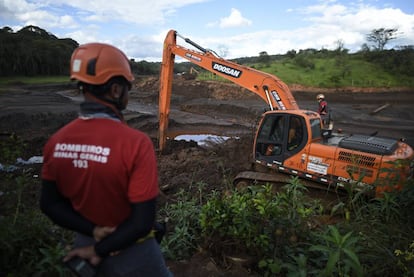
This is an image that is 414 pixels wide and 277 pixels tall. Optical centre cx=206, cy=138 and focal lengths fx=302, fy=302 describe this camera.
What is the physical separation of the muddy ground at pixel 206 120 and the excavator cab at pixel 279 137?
112 centimetres

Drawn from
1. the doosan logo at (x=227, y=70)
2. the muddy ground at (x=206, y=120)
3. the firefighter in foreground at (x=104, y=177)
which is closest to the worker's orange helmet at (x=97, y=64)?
the firefighter in foreground at (x=104, y=177)

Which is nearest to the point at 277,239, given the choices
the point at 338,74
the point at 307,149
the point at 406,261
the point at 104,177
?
the point at 406,261

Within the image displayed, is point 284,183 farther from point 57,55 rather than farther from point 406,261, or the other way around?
point 57,55

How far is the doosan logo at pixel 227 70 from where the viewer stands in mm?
8055

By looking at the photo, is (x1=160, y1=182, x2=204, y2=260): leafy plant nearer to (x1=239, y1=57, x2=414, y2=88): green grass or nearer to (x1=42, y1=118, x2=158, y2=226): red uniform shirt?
(x1=42, y1=118, x2=158, y2=226): red uniform shirt

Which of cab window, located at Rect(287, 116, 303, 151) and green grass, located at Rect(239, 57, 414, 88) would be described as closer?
cab window, located at Rect(287, 116, 303, 151)

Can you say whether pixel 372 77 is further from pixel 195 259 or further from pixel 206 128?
pixel 195 259

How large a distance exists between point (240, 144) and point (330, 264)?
28.3 feet

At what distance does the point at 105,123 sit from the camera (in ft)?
4.92

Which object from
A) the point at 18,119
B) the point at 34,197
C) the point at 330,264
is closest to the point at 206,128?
the point at 18,119

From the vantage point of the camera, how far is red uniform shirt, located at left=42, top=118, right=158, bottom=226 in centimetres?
144

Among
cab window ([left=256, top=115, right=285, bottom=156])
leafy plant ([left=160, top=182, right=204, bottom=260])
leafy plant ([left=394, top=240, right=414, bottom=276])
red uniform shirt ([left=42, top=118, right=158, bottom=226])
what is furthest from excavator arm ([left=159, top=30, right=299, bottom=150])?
red uniform shirt ([left=42, top=118, right=158, bottom=226])

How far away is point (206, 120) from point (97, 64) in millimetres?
14670

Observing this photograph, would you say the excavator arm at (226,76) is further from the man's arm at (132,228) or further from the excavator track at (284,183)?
the man's arm at (132,228)
